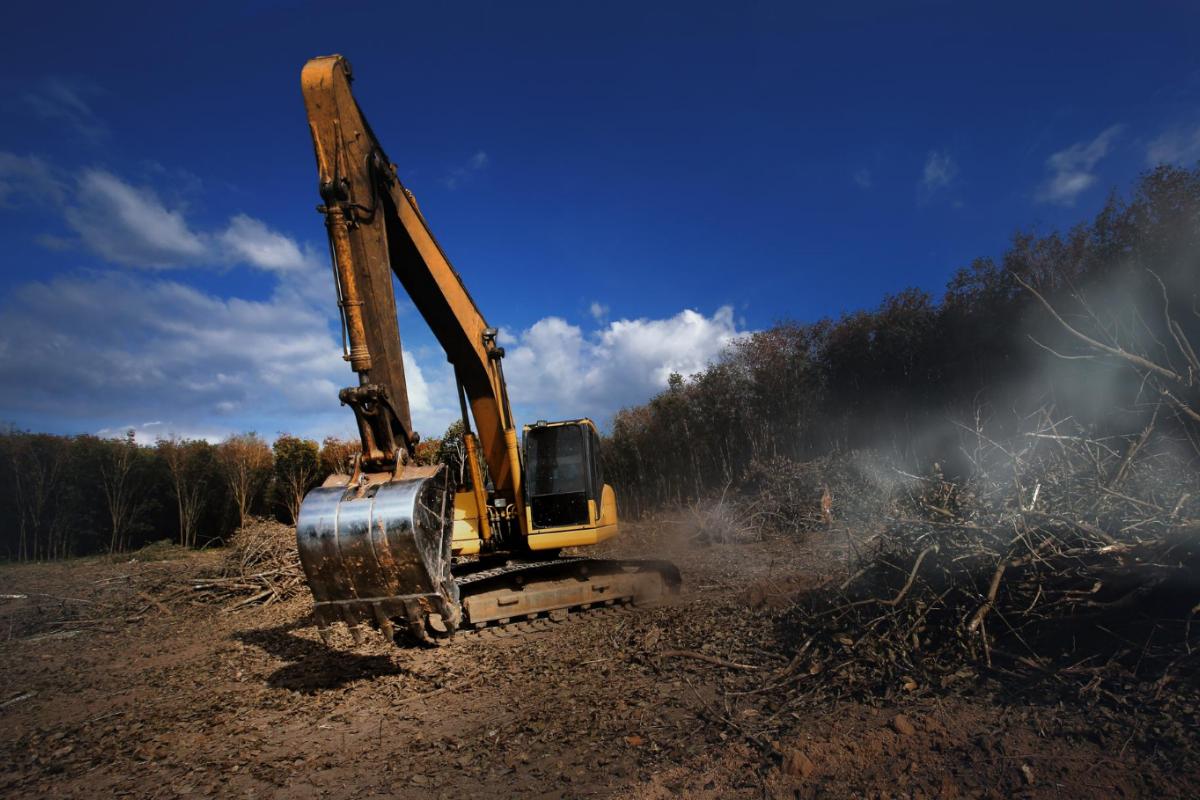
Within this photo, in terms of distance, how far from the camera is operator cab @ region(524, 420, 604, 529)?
8312mm

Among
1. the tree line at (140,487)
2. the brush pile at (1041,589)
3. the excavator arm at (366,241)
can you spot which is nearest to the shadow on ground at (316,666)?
the excavator arm at (366,241)

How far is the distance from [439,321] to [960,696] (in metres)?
5.86

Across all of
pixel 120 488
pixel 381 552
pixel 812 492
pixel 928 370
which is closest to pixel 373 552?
pixel 381 552

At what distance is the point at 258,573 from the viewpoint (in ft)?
37.4

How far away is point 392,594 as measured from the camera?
15.1ft

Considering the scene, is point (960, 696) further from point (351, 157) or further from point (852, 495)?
point (852, 495)

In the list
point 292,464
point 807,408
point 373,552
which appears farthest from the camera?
point 292,464

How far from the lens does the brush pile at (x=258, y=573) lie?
11273mm

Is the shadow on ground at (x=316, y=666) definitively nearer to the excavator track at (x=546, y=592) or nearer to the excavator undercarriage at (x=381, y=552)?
the excavator track at (x=546, y=592)

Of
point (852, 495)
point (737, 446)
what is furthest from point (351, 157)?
point (737, 446)

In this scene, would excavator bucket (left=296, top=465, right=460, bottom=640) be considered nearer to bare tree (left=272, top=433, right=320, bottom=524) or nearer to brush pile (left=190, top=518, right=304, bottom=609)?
brush pile (left=190, top=518, right=304, bottom=609)

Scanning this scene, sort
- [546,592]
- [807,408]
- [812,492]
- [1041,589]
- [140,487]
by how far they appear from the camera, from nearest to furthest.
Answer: [1041,589], [546,592], [812,492], [807,408], [140,487]

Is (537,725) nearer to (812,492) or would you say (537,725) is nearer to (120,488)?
(812,492)

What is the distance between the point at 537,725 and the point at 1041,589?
11.9 ft
